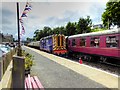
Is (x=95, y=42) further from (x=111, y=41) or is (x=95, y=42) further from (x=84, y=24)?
(x=84, y=24)

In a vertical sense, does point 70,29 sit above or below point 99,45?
above

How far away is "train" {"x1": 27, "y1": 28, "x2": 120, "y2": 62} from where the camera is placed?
1719cm

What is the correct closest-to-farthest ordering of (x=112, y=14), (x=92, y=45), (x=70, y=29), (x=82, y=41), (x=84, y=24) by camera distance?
(x=92, y=45) → (x=82, y=41) → (x=112, y=14) → (x=84, y=24) → (x=70, y=29)

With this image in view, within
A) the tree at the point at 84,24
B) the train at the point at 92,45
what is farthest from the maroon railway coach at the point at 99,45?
the tree at the point at 84,24

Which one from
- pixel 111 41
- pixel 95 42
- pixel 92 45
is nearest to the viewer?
pixel 111 41

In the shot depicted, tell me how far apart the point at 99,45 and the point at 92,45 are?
1.80 meters

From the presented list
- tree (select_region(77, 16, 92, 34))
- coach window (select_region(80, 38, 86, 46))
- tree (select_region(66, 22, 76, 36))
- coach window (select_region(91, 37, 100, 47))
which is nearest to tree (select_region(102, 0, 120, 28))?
tree (select_region(77, 16, 92, 34))

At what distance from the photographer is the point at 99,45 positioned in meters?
19.7

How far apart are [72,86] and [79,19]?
4776 centimetres

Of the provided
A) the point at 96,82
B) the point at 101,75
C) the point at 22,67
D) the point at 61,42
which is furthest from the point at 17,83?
the point at 61,42

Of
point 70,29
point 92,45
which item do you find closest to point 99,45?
point 92,45

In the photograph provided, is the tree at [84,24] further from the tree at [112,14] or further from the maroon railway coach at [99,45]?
the maroon railway coach at [99,45]

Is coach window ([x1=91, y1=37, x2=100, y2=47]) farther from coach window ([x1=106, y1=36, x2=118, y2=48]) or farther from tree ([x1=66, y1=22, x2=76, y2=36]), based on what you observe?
tree ([x1=66, y1=22, x2=76, y2=36])

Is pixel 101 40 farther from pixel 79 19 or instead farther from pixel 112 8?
pixel 79 19
